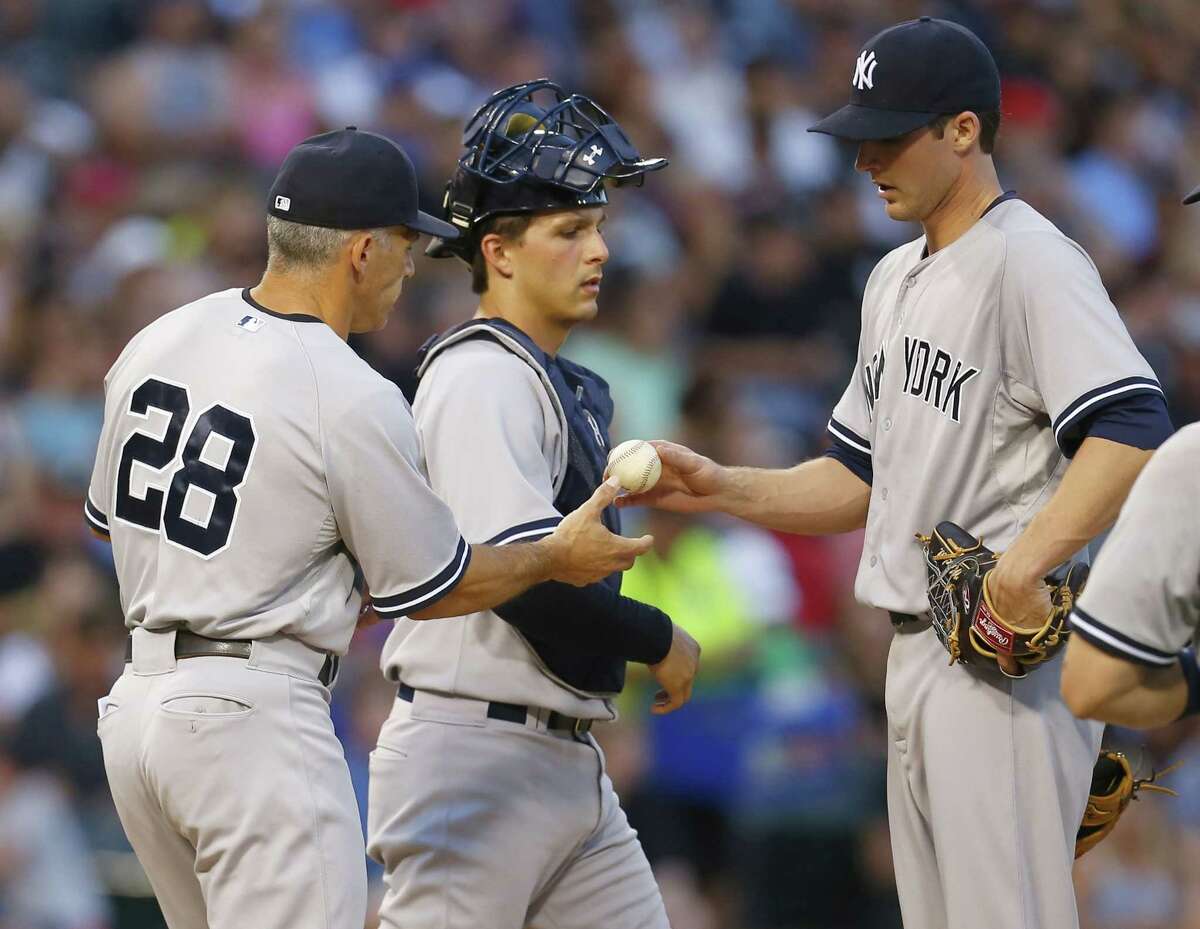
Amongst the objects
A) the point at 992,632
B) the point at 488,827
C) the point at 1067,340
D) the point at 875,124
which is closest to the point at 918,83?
the point at 875,124

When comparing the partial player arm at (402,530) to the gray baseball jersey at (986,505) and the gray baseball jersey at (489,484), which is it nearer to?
the gray baseball jersey at (489,484)

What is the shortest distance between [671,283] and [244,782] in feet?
17.4

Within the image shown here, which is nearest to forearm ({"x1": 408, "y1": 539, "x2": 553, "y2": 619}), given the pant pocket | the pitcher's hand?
the pant pocket

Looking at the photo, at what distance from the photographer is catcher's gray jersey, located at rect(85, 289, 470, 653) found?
10.2 feet

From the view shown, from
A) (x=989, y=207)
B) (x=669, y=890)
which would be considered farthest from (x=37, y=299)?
(x=989, y=207)

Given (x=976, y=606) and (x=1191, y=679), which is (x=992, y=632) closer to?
(x=976, y=606)

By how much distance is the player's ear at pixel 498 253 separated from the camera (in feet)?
12.3

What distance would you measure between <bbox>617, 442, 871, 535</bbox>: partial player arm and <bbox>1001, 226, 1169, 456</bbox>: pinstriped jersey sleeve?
30.0 inches

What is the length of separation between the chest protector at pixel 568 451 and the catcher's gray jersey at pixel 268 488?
1.42ft

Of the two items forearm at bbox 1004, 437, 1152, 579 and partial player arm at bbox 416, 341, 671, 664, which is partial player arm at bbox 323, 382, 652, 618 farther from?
forearm at bbox 1004, 437, 1152, 579

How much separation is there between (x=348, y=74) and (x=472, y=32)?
0.75 metres

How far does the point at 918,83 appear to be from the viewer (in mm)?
3410

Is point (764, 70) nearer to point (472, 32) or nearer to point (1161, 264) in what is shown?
point (472, 32)

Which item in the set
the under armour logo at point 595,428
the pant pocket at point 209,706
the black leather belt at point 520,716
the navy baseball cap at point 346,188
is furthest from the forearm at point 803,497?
the pant pocket at point 209,706
